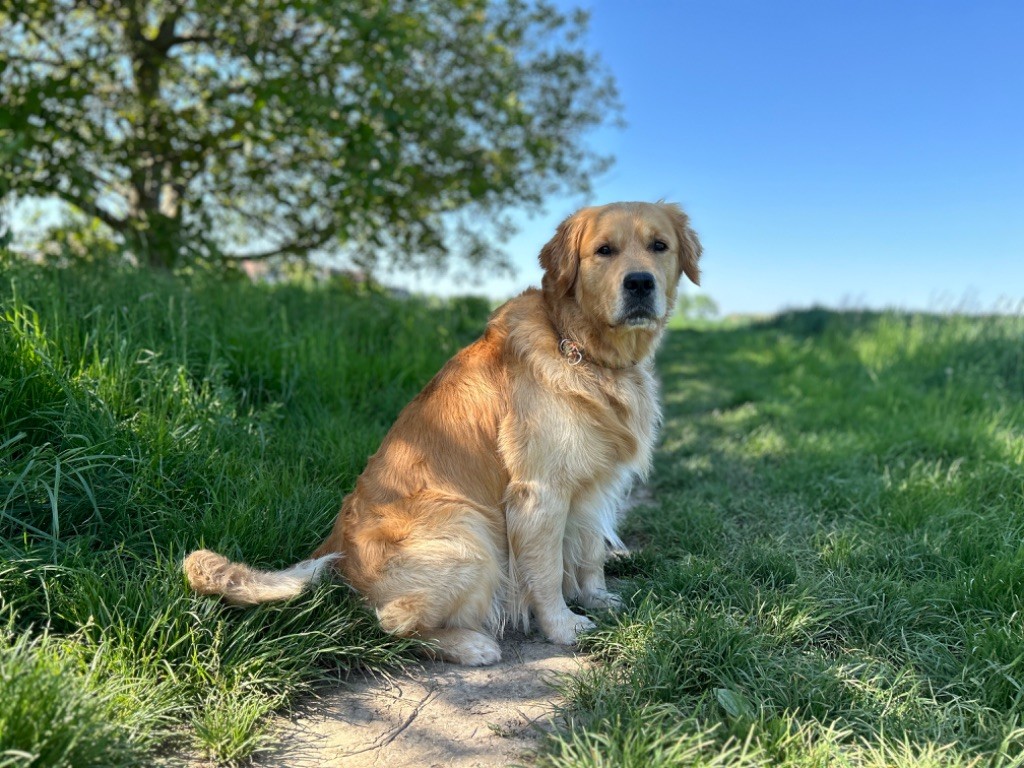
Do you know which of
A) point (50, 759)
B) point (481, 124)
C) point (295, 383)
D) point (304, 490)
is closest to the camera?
point (50, 759)

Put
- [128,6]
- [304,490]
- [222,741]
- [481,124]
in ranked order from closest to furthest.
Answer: [222,741], [304,490], [128,6], [481,124]

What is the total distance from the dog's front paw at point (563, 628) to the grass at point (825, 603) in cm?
9

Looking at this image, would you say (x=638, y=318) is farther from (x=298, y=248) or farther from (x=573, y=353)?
(x=298, y=248)

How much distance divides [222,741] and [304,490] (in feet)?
4.78

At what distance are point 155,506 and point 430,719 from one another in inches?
61.5

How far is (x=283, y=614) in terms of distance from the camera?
2418mm

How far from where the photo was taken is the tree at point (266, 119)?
5973 millimetres

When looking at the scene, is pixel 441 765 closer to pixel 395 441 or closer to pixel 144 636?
pixel 144 636

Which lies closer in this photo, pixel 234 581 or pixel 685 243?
pixel 234 581

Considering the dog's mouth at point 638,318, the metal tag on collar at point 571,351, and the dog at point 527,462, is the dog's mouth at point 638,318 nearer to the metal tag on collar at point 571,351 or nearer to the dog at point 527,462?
the dog at point 527,462

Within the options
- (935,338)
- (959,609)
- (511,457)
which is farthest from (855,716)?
(935,338)

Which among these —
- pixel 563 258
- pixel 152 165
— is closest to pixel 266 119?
pixel 152 165

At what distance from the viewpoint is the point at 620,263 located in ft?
9.35

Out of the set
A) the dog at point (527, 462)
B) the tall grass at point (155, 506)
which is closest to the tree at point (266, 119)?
the tall grass at point (155, 506)
